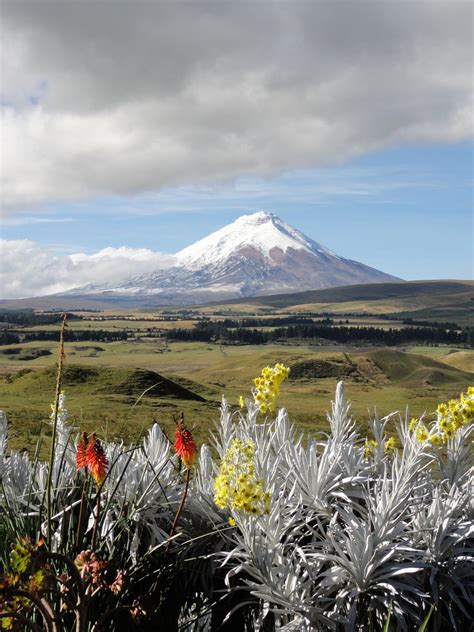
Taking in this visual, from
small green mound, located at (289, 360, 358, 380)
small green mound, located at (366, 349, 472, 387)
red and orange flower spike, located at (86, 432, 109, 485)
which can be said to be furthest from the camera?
small green mound, located at (289, 360, 358, 380)

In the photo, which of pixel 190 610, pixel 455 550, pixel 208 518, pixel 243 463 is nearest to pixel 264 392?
pixel 243 463

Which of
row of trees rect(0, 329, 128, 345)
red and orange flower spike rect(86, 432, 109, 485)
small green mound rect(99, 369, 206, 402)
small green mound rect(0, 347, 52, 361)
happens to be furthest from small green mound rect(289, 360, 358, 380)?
row of trees rect(0, 329, 128, 345)

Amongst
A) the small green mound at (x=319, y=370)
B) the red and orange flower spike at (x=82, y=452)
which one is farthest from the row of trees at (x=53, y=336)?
the red and orange flower spike at (x=82, y=452)

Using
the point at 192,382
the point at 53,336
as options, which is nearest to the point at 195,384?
the point at 192,382

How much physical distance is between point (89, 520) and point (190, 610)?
1.07 m

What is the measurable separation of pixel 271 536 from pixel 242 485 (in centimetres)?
51

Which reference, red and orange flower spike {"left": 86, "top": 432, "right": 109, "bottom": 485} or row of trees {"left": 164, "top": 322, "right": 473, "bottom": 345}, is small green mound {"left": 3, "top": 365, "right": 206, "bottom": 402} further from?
row of trees {"left": 164, "top": 322, "right": 473, "bottom": 345}

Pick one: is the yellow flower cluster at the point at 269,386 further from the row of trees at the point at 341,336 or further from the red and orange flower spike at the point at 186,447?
the row of trees at the point at 341,336

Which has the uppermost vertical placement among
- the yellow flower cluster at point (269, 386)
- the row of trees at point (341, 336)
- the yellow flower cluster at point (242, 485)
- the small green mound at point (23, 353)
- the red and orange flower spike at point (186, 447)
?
the yellow flower cluster at point (269, 386)

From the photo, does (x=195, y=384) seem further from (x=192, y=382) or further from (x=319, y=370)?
(x=319, y=370)

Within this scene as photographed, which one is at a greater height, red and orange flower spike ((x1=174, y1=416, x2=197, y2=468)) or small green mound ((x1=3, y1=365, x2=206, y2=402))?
red and orange flower spike ((x1=174, y1=416, x2=197, y2=468))

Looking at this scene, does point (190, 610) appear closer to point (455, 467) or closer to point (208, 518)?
point (208, 518)

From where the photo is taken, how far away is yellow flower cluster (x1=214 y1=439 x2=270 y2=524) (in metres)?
3.46

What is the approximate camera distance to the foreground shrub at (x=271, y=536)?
11.8ft
